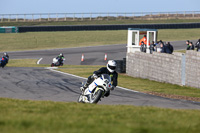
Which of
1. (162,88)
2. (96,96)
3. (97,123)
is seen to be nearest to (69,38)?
(162,88)

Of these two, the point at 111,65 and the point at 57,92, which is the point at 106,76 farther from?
the point at 57,92

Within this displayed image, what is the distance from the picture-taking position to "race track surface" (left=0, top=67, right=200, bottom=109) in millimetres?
14023

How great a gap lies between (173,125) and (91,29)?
5540 cm

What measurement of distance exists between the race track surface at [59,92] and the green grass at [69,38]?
3170 cm

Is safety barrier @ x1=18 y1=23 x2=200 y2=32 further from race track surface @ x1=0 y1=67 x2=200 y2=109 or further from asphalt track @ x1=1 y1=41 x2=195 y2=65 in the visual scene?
race track surface @ x1=0 y1=67 x2=200 y2=109

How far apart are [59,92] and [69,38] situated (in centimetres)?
4272

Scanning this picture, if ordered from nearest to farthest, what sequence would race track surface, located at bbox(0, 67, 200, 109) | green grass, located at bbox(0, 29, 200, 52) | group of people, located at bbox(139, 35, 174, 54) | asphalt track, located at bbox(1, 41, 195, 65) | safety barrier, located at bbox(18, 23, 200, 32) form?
race track surface, located at bbox(0, 67, 200, 109) < group of people, located at bbox(139, 35, 174, 54) < asphalt track, located at bbox(1, 41, 195, 65) < green grass, located at bbox(0, 29, 200, 52) < safety barrier, located at bbox(18, 23, 200, 32)

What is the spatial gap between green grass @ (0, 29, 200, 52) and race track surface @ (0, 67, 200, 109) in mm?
31697

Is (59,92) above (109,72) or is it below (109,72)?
below

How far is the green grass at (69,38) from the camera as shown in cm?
5447

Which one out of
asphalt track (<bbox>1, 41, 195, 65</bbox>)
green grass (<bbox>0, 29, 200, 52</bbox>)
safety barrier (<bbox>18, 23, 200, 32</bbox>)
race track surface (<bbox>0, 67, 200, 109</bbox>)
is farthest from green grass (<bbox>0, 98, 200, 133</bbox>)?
safety barrier (<bbox>18, 23, 200, 32</bbox>)

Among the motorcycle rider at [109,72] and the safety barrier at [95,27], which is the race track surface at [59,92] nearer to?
the motorcycle rider at [109,72]

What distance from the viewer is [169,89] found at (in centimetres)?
1808

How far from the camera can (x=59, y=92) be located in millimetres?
16516
